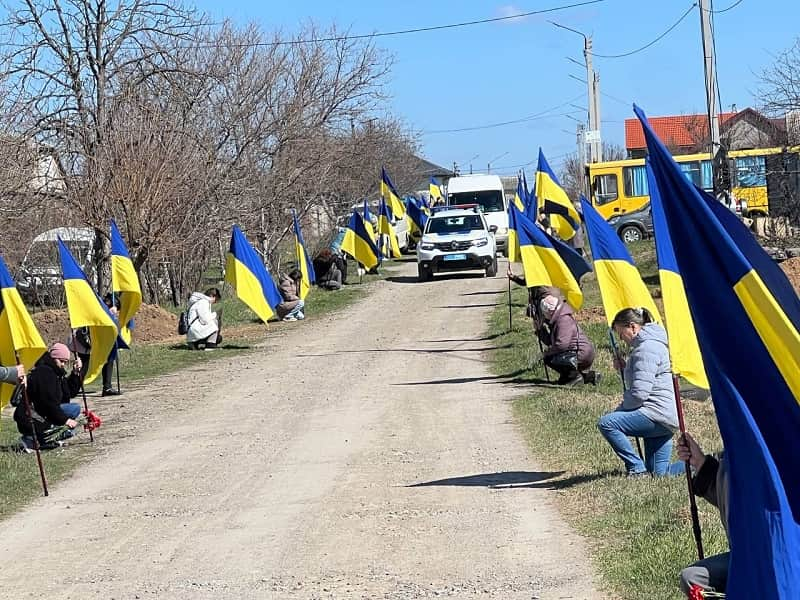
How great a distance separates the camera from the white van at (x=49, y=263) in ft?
92.5

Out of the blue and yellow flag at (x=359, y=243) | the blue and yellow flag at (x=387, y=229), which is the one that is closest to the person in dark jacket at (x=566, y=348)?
the blue and yellow flag at (x=359, y=243)

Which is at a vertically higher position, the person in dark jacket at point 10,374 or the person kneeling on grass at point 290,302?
the person in dark jacket at point 10,374

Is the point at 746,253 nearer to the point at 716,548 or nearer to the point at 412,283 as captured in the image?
the point at 716,548

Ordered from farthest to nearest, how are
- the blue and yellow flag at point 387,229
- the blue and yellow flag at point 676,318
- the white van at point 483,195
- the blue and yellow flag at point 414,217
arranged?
the blue and yellow flag at point 414,217, the white van at point 483,195, the blue and yellow flag at point 387,229, the blue and yellow flag at point 676,318

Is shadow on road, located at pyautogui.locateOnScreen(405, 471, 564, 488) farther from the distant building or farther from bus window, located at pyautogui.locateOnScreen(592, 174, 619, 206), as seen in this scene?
bus window, located at pyautogui.locateOnScreen(592, 174, 619, 206)

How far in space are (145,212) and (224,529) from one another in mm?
18001

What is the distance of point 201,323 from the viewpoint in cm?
2188

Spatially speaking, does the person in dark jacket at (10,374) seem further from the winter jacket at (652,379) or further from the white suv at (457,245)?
the white suv at (457,245)

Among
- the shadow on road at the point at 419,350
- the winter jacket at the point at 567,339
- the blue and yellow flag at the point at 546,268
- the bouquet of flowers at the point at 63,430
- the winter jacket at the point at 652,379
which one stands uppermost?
the blue and yellow flag at the point at 546,268

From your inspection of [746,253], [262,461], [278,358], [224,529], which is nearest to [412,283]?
[278,358]

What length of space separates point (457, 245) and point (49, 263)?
10.2 metres

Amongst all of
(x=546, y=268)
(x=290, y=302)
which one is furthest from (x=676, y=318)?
Answer: (x=290, y=302)

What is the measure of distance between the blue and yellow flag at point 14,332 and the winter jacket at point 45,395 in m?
0.60

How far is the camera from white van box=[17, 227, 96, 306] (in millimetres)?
28188
